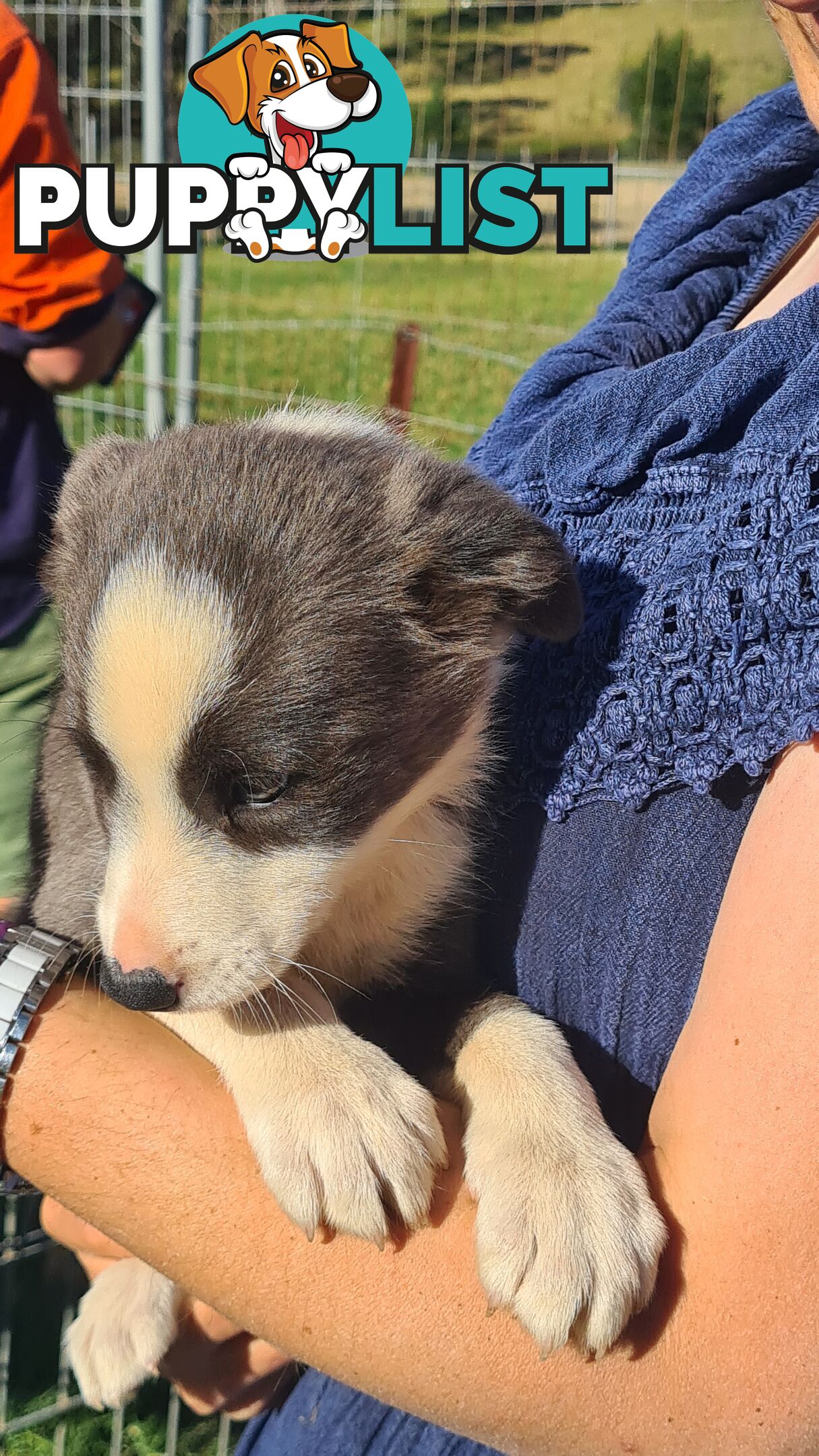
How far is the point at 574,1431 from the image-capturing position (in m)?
1.31

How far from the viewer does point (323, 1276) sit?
1.37m

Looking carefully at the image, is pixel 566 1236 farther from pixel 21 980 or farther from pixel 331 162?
pixel 331 162

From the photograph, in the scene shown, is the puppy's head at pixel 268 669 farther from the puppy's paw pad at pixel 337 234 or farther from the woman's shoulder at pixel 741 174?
the puppy's paw pad at pixel 337 234

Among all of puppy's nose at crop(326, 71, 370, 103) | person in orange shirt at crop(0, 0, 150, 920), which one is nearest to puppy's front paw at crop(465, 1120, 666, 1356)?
person in orange shirt at crop(0, 0, 150, 920)

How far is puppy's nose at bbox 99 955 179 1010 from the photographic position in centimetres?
157

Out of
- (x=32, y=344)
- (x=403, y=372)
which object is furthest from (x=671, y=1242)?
(x=403, y=372)

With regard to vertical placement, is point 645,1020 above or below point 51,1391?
above

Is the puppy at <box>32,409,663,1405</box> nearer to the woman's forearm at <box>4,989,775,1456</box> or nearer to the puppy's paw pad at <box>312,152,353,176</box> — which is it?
the woman's forearm at <box>4,989,775,1456</box>

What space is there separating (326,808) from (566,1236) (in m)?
0.62

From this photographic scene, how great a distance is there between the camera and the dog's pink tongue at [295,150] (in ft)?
19.0

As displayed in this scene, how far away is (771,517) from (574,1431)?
96 cm

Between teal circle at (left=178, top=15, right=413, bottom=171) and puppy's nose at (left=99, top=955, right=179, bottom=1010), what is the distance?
5217mm

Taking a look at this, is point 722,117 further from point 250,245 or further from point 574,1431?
point 574,1431

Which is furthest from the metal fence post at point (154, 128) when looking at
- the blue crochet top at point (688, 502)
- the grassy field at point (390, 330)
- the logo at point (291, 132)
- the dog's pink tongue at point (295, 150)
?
the blue crochet top at point (688, 502)
